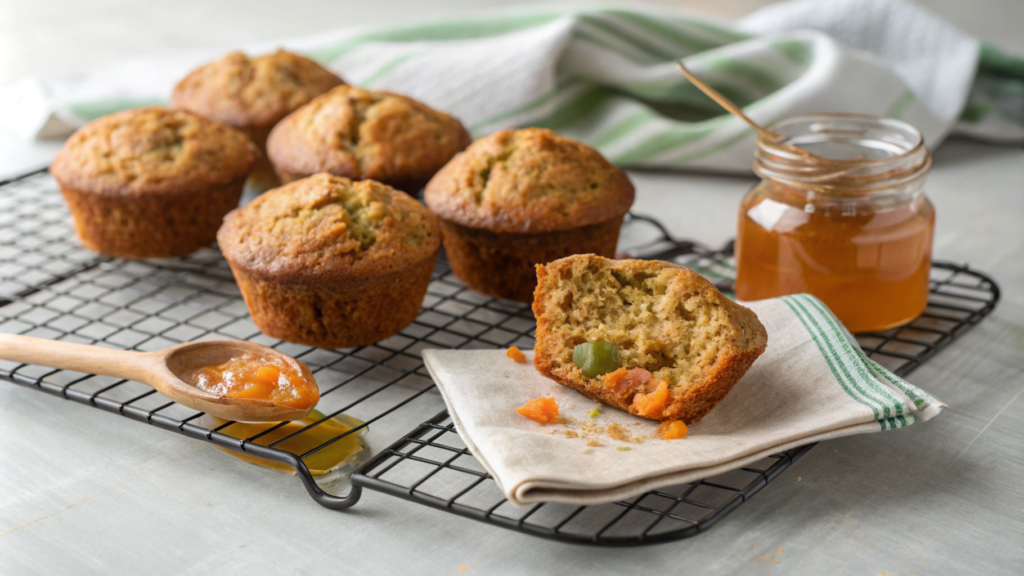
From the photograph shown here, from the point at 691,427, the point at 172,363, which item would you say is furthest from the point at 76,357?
the point at 691,427

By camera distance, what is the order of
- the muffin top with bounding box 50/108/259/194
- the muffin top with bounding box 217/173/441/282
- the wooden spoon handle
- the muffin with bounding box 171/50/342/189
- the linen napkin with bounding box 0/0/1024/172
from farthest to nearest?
the linen napkin with bounding box 0/0/1024/172
the muffin with bounding box 171/50/342/189
the muffin top with bounding box 50/108/259/194
the muffin top with bounding box 217/173/441/282
the wooden spoon handle

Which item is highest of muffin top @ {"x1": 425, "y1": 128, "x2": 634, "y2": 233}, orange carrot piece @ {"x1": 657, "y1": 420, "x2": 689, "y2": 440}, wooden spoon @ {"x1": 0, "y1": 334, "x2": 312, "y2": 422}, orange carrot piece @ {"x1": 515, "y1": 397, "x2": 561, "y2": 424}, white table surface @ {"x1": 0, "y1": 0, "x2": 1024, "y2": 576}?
muffin top @ {"x1": 425, "y1": 128, "x2": 634, "y2": 233}

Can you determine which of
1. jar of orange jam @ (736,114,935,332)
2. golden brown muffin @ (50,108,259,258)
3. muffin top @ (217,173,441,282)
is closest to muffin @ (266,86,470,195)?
golden brown muffin @ (50,108,259,258)

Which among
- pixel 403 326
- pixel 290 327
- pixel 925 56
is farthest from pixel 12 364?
pixel 925 56

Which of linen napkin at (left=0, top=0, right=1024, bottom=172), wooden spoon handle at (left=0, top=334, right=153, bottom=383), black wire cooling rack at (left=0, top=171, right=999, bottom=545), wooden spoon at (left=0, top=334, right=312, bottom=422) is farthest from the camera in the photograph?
linen napkin at (left=0, top=0, right=1024, bottom=172)

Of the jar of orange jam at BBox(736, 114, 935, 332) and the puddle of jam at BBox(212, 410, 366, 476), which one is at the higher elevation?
the jar of orange jam at BBox(736, 114, 935, 332)

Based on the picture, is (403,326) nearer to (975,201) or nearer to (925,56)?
(975,201)

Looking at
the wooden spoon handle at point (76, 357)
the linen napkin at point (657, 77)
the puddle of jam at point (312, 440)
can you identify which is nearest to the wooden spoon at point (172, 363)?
the wooden spoon handle at point (76, 357)

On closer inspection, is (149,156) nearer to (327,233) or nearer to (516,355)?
(327,233)

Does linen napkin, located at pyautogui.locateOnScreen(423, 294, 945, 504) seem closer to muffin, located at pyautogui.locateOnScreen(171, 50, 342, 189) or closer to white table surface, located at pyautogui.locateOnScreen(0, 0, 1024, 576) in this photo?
white table surface, located at pyautogui.locateOnScreen(0, 0, 1024, 576)
